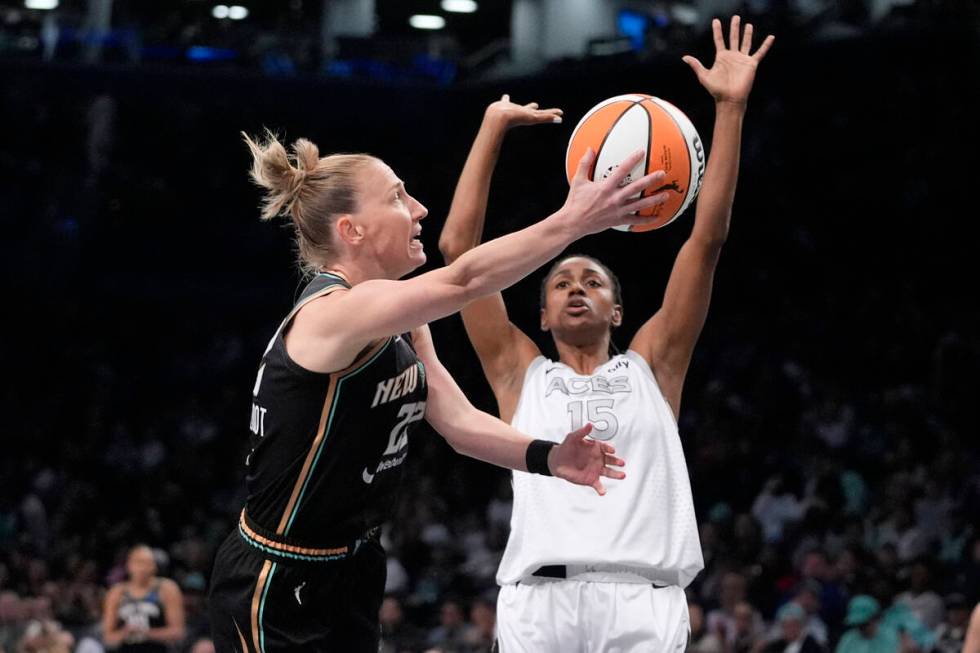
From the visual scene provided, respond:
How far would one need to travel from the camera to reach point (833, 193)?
1420 cm

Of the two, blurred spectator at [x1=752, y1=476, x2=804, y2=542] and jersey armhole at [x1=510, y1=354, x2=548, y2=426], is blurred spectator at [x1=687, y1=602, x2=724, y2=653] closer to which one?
blurred spectator at [x1=752, y1=476, x2=804, y2=542]

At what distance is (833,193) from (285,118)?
8286 millimetres

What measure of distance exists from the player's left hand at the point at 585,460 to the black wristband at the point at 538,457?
83 mm

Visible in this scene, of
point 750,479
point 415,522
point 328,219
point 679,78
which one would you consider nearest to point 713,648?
point 750,479

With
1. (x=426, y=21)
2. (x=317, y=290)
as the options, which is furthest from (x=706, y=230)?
(x=426, y=21)

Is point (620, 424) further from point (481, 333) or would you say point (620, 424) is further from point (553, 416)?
point (481, 333)

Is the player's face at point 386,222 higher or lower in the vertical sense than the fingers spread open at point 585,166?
lower

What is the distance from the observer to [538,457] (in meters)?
3.51

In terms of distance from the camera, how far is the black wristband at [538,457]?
349 cm

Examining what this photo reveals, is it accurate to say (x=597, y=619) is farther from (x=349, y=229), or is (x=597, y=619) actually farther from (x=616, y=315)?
(x=349, y=229)

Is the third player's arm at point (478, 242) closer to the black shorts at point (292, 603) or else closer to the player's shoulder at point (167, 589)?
the black shorts at point (292, 603)

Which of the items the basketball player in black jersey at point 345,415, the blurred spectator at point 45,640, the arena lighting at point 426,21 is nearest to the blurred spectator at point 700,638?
the blurred spectator at point 45,640

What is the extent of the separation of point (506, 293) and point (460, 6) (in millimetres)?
6503

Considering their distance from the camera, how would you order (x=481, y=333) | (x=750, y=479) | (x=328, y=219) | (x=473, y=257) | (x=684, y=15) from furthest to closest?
(x=684, y=15), (x=750, y=479), (x=481, y=333), (x=328, y=219), (x=473, y=257)
